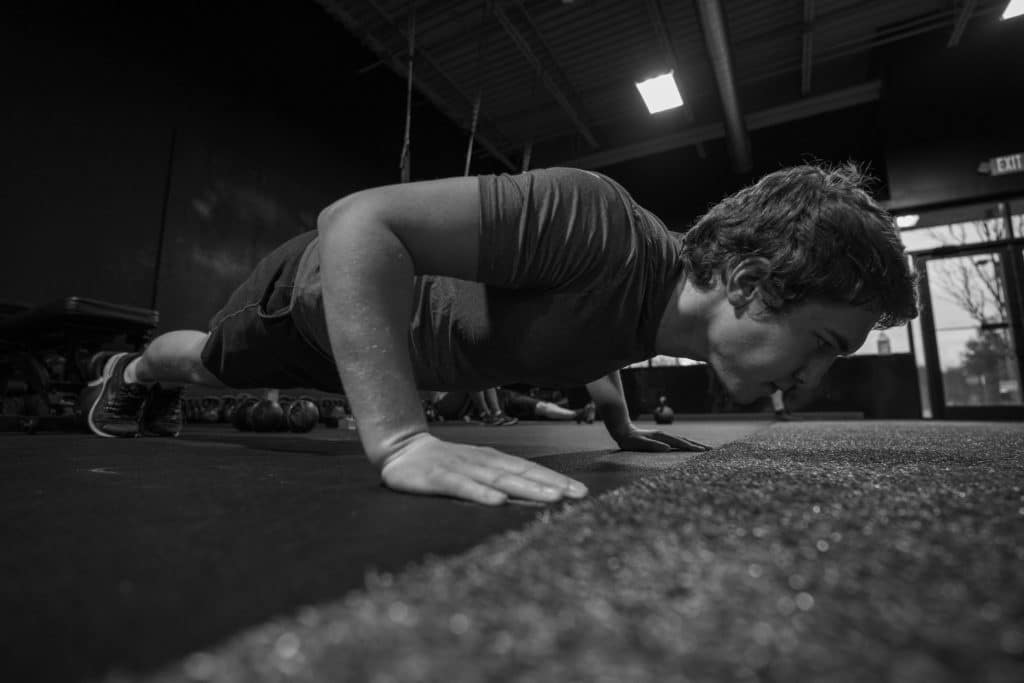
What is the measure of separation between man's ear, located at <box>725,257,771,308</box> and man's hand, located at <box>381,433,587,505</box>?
489 mm

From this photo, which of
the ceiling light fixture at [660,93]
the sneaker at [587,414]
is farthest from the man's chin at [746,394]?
the ceiling light fixture at [660,93]

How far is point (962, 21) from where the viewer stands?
4375mm

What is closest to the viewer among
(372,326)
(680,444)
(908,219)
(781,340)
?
(372,326)

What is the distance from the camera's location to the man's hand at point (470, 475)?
0.53 meters

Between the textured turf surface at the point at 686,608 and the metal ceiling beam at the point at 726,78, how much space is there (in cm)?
421

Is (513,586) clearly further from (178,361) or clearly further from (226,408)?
(226,408)

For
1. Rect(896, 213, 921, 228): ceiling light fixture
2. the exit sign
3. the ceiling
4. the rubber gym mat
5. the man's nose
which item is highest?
the ceiling

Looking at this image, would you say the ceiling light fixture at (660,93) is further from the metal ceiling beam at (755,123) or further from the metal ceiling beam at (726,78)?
the metal ceiling beam at (755,123)

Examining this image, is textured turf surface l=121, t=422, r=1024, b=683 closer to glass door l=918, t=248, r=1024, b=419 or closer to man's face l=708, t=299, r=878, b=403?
man's face l=708, t=299, r=878, b=403

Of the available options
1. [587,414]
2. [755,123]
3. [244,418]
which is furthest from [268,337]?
[755,123]

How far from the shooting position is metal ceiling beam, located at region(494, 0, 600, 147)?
13.6 ft

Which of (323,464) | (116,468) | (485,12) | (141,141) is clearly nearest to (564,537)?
(323,464)

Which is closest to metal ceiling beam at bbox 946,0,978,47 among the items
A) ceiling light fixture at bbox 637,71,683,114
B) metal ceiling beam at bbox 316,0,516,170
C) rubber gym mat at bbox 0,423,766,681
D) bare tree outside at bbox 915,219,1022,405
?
bare tree outside at bbox 915,219,1022,405

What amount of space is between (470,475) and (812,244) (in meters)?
0.65
